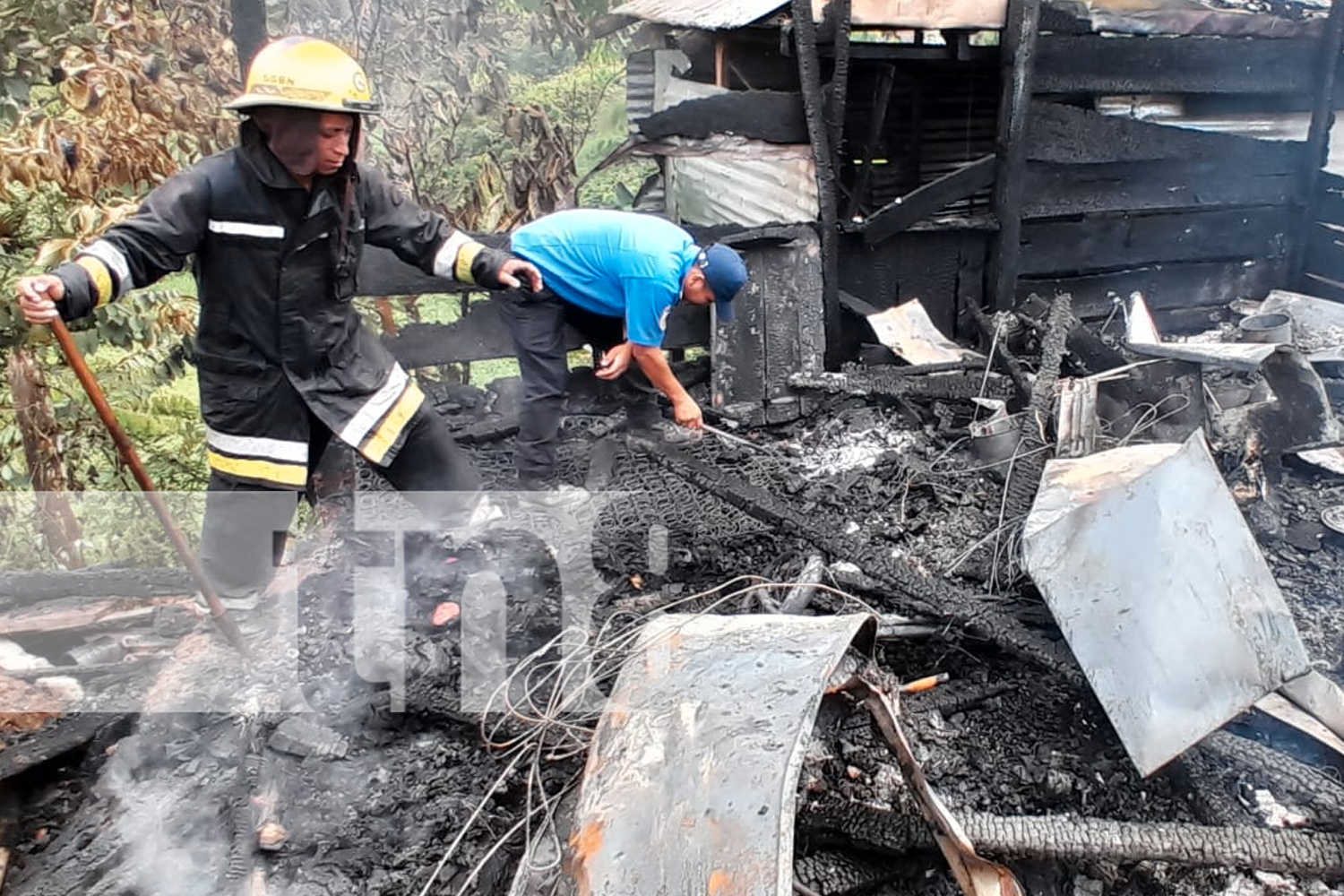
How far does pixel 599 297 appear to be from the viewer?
4.87 metres

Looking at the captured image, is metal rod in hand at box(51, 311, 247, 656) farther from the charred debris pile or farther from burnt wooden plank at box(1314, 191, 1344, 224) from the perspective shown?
burnt wooden plank at box(1314, 191, 1344, 224)

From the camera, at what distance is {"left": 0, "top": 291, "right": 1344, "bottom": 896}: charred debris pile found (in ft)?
7.36

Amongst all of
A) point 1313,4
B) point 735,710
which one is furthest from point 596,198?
point 735,710

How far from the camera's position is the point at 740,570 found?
14.3 ft

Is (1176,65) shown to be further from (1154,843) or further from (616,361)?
(1154,843)

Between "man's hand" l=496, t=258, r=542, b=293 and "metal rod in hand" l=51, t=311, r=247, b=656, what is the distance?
1566mm

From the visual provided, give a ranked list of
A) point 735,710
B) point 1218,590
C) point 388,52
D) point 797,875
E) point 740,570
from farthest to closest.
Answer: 1. point 388,52
2. point 740,570
3. point 1218,590
4. point 797,875
5. point 735,710

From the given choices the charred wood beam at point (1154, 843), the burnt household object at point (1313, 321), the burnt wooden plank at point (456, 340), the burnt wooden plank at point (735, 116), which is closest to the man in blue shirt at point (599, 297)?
the burnt wooden plank at point (456, 340)

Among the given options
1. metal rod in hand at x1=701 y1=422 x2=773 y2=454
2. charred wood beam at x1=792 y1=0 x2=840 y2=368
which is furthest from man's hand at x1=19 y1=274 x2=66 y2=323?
charred wood beam at x1=792 y1=0 x2=840 y2=368

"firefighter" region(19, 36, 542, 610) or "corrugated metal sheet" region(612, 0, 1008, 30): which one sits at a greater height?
"corrugated metal sheet" region(612, 0, 1008, 30)

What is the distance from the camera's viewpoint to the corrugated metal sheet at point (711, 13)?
19.6 ft

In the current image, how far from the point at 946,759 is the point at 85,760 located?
2985mm

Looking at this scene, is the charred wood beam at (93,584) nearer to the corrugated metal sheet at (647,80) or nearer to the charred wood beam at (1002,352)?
the charred wood beam at (1002,352)

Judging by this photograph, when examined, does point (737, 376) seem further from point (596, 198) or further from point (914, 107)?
point (596, 198)
